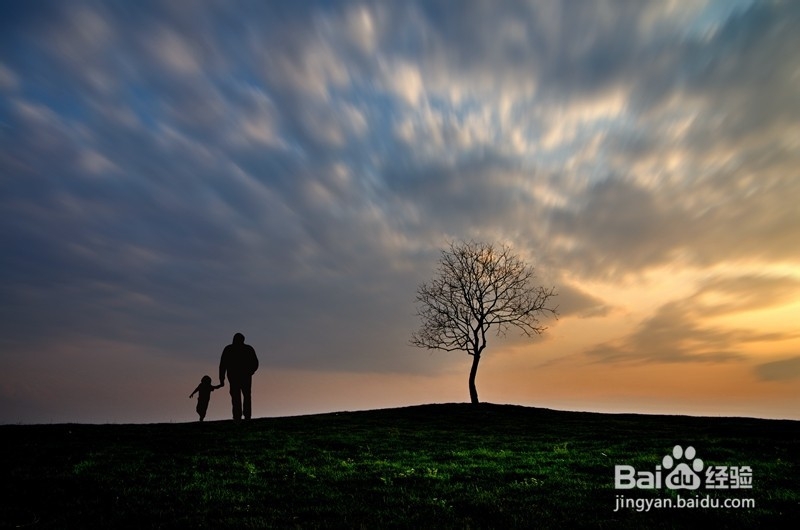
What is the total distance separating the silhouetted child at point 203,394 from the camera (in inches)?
1225

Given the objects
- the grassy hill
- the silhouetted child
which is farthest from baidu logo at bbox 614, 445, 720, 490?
the silhouetted child

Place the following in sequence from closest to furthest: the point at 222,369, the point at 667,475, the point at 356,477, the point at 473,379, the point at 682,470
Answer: the point at 356,477 < the point at 667,475 < the point at 682,470 < the point at 222,369 < the point at 473,379

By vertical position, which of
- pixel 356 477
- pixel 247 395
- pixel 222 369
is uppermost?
pixel 222 369

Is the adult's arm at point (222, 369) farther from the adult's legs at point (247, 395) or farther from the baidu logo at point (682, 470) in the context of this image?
the baidu logo at point (682, 470)

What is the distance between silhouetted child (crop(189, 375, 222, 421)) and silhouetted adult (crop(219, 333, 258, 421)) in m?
3.56

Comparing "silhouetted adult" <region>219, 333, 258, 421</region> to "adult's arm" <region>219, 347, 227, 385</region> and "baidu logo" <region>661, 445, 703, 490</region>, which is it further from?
"baidu logo" <region>661, 445, 703, 490</region>

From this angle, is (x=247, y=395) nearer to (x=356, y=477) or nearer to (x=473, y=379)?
(x=356, y=477)

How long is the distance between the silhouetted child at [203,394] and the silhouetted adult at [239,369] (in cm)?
356

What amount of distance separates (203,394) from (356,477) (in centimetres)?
2045

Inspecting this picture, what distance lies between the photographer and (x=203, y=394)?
102ft

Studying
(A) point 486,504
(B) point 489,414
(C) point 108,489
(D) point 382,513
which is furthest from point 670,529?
(B) point 489,414

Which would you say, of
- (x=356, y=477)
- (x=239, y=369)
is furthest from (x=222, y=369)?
(x=356, y=477)

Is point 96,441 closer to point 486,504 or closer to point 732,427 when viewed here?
point 486,504

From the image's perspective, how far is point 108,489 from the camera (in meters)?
12.5
